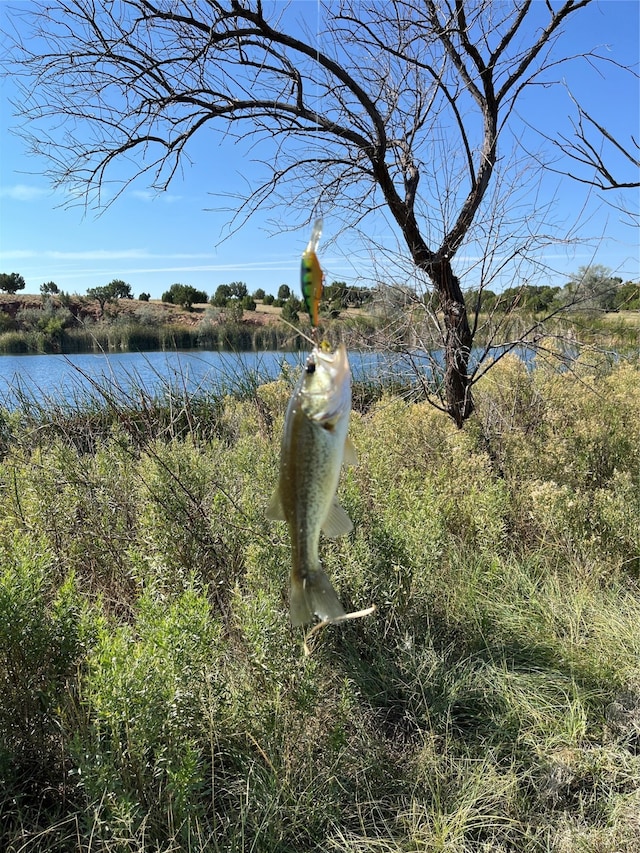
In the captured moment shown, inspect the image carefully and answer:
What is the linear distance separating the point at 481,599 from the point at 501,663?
48cm

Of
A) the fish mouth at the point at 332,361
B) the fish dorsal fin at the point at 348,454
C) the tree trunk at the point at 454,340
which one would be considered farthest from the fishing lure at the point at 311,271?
the tree trunk at the point at 454,340

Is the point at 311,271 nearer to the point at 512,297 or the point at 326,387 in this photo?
the point at 326,387

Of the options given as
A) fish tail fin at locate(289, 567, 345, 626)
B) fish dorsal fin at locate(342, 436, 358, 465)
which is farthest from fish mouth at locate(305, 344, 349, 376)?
fish tail fin at locate(289, 567, 345, 626)

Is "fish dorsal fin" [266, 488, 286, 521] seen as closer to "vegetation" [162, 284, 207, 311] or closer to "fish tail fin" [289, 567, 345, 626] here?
"fish tail fin" [289, 567, 345, 626]

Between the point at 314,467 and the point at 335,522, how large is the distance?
0.16 m

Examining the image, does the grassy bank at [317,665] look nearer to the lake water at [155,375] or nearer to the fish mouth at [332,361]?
the lake water at [155,375]

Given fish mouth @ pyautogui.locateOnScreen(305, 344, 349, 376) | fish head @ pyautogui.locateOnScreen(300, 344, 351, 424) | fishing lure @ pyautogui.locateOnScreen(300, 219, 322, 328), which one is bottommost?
fish head @ pyautogui.locateOnScreen(300, 344, 351, 424)

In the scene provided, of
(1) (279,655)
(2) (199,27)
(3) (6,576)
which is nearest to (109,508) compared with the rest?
(3) (6,576)

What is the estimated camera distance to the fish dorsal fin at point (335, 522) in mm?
1074

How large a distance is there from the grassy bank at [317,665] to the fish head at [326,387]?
153 centimetres

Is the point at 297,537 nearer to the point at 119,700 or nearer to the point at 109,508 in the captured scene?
the point at 119,700

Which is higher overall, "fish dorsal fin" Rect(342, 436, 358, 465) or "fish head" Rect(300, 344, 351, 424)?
"fish head" Rect(300, 344, 351, 424)

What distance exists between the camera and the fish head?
35.8 inches

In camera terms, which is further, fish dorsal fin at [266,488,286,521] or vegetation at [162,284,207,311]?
vegetation at [162,284,207,311]
